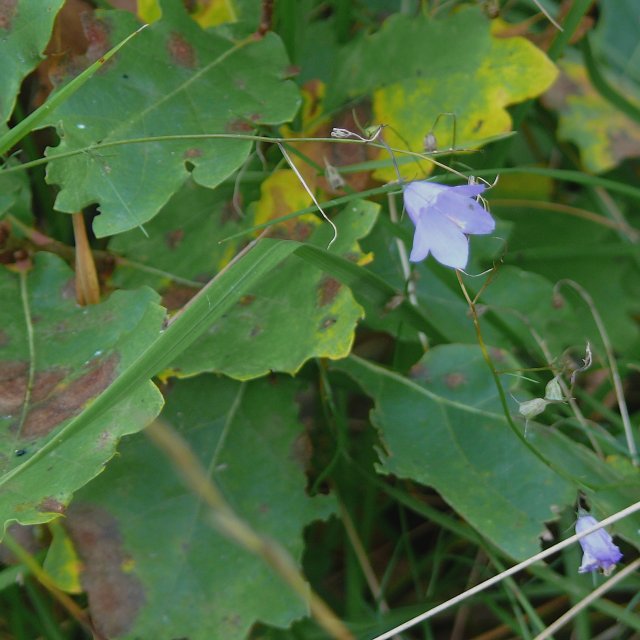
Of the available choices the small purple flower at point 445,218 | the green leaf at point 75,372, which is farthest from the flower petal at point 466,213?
the green leaf at point 75,372

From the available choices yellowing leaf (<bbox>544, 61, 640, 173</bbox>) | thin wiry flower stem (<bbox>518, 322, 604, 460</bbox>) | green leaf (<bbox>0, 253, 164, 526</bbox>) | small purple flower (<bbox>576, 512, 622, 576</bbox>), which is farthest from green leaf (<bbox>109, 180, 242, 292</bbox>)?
yellowing leaf (<bbox>544, 61, 640, 173</bbox>)

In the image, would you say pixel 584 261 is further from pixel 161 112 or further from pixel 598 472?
pixel 161 112

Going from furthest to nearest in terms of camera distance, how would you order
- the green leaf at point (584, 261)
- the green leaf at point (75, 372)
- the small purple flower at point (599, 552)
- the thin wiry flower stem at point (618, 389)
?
the green leaf at point (584, 261), the thin wiry flower stem at point (618, 389), the small purple flower at point (599, 552), the green leaf at point (75, 372)

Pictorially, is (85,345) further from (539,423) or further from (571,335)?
(571,335)

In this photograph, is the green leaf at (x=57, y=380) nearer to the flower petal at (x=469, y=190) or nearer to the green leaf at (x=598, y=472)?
the flower petal at (x=469, y=190)

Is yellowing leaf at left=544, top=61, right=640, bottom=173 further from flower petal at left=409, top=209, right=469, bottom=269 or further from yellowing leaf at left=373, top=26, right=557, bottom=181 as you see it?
flower petal at left=409, top=209, right=469, bottom=269

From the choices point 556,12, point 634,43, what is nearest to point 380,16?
point 556,12

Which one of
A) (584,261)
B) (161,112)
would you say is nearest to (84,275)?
(161,112)
